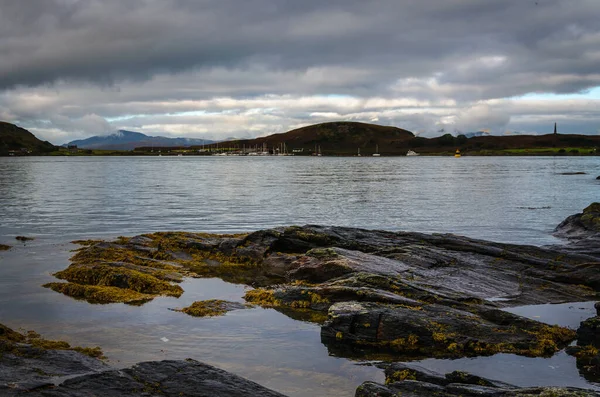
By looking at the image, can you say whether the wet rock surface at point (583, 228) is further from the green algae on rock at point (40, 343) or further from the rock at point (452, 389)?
the green algae on rock at point (40, 343)

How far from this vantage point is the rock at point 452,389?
9.36 metres

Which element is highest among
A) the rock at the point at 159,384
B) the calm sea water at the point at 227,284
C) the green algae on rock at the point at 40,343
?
the rock at the point at 159,384

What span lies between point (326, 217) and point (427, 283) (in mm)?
28273

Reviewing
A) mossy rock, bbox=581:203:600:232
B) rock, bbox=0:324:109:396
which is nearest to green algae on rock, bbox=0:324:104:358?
rock, bbox=0:324:109:396

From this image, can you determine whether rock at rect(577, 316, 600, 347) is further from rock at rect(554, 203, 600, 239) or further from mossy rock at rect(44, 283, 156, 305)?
rock at rect(554, 203, 600, 239)

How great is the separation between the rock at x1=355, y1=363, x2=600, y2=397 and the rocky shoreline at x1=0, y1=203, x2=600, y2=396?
3cm

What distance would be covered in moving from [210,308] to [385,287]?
6.29 meters

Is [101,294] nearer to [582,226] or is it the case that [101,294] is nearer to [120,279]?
[120,279]

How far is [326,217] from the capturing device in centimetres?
4781

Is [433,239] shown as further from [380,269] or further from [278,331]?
[278,331]

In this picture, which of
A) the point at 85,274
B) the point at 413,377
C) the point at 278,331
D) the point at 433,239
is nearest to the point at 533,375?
the point at 413,377

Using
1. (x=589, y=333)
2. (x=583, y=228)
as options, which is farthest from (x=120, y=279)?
(x=583, y=228)

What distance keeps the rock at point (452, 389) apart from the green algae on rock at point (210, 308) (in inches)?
314

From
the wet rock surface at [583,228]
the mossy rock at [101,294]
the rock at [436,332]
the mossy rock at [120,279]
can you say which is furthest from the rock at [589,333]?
the wet rock surface at [583,228]
